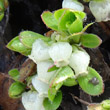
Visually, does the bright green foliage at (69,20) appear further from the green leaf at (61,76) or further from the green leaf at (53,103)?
the green leaf at (53,103)

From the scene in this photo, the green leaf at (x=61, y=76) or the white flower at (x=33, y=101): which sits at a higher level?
the green leaf at (x=61, y=76)

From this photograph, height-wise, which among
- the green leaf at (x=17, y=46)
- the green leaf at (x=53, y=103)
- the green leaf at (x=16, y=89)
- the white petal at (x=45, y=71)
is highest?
the green leaf at (x=17, y=46)

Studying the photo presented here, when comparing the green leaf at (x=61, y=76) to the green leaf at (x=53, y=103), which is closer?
the green leaf at (x=61, y=76)

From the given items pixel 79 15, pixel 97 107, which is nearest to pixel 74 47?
pixel 79 15

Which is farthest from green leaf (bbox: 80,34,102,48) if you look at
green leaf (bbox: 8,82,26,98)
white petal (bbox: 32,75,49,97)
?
green leaf (bbox: 8,82,26,98)

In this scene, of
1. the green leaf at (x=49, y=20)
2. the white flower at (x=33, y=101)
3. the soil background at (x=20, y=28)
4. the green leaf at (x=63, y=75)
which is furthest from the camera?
the soil background at (x=20, y=28)

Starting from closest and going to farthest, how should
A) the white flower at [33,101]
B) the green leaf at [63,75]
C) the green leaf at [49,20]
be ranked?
the green leaf at [63,75], the green leaf at [49,20], the white flower at [33,101]

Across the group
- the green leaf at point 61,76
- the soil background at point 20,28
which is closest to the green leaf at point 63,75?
the green leaf at point 61,76

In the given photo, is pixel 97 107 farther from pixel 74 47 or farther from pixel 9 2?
pixel 9 2

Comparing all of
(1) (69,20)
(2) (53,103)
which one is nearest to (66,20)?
(1) (69,20)
